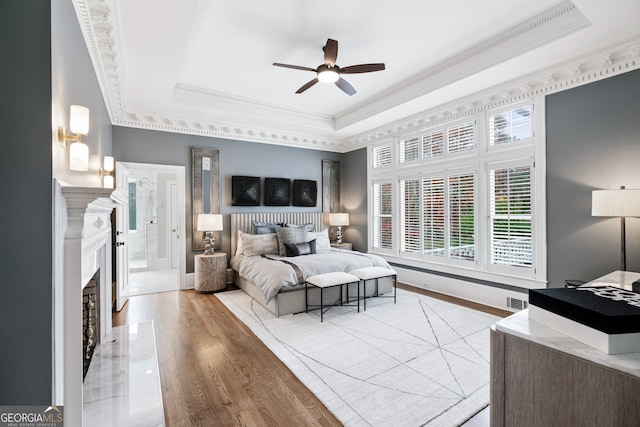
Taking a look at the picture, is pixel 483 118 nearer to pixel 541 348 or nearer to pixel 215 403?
pixel 541 348

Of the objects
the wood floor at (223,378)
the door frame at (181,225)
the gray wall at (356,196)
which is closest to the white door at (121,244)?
the wood floor at (223,378)

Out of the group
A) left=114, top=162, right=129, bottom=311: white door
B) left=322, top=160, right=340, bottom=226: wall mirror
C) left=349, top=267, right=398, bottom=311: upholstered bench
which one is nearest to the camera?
left=349, top=267, right=398, bottom=311: upholstered bench

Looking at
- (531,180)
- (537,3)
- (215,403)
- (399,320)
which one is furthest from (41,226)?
(531,180)

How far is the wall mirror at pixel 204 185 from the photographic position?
523cm

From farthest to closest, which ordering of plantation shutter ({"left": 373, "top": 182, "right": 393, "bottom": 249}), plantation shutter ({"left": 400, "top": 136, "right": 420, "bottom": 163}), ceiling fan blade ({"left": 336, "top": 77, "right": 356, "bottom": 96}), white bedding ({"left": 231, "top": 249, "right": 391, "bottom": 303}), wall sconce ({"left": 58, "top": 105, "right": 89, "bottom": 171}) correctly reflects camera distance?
plantation shutter ({"left": 373, "top": 182, "right": 393, "bottom": 249})
plantation shutter ({"left": 400, "top": 136, "right": 420, "bottom": 163})
white bedding ({"left": 231, "top": 249, "right": 391, "bottom": 303})
ceiling fan blade ({"left": 336, "top": 77, "right": 356, "bottom": 96})
wall sconce ({"left": 58, "top": 105, "right": 89, "bottom": 171})

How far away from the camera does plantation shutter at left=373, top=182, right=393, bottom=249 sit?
577cm

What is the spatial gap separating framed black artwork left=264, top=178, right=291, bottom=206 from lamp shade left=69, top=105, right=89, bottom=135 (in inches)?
162

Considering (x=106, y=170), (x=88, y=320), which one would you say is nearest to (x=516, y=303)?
(x=88, y=320)

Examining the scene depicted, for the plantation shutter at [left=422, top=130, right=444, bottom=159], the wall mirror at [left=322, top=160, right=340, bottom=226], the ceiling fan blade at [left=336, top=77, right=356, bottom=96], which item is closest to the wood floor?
the plantation shutter at [left=422, top=130, right=444, bottom=159]

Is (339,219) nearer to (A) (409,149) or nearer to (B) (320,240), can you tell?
(B) (320,240)

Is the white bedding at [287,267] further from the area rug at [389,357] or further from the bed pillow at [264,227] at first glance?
the bed pillow at [264,227]

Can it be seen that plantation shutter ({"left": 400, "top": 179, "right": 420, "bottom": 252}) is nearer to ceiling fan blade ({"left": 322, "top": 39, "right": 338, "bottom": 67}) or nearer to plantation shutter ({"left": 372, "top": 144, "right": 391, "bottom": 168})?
plantation shutter ({"left": 372, "top": 144, "right": 391, "bottom": 168})

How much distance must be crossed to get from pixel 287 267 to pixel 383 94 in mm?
2969

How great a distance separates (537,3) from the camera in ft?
8.76
